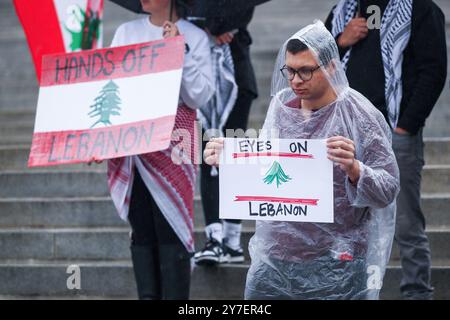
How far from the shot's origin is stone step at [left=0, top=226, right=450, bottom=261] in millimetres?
7066

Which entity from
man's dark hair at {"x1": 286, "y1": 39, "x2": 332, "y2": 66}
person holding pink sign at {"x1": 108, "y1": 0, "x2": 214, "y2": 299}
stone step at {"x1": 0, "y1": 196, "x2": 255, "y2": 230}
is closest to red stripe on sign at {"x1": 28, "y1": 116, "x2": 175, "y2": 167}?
person holding pink sign at {"x1": 108, "y1": 0, "x2": 214, "y2": 299}

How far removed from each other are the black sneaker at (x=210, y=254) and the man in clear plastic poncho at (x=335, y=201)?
7.54 ft

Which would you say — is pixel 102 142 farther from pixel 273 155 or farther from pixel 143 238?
pixel 273 155

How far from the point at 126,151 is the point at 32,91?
16.7ft

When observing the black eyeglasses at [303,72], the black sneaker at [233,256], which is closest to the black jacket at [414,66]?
the black eyeglasses at [303,72]

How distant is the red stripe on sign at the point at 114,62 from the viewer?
211 inches

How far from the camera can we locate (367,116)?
161 inches

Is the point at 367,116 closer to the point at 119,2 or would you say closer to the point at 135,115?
the point at 135,115

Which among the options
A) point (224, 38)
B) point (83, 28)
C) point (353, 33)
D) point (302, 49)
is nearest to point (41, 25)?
point (83, 28)

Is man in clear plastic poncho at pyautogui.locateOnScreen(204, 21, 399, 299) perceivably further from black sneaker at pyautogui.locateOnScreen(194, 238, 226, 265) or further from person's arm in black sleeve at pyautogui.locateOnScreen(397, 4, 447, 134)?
black sneaker at pyautogui.locateOnScreen(194, 238, 226, 265)

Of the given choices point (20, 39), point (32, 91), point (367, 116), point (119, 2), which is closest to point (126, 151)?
point (119, 2)

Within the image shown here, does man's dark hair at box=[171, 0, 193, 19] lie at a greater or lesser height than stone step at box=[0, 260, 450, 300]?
greater

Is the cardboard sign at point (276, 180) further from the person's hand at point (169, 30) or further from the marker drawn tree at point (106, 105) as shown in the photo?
the person's hand at point (169, 30)

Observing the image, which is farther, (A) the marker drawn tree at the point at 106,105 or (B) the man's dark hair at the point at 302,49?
(A) the marker drawn tree at the point at 106,105
